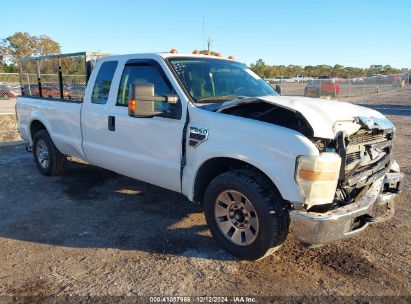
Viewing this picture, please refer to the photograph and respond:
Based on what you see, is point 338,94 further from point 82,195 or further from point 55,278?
point 55,278

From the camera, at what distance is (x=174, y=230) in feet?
14.4

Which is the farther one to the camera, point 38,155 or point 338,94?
point 338,94

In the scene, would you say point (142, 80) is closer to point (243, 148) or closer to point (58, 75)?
point (243, 148)

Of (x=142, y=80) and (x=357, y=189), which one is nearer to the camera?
(x=357, y=189)

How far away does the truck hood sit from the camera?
3.24m

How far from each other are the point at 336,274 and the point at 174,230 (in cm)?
179

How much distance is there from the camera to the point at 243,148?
3461 mm

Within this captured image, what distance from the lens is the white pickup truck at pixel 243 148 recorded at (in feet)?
10.4

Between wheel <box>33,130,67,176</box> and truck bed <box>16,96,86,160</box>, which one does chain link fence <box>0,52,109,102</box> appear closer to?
truck bed <box>16,96,86,160</box>

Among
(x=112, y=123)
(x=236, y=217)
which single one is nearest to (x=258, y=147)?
(x=236, y=217)

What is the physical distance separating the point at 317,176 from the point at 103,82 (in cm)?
318

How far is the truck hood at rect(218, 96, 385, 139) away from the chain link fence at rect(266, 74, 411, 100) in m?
13.7

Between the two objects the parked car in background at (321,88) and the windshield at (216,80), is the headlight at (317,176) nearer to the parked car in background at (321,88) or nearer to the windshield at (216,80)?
the windshield at (216,80)

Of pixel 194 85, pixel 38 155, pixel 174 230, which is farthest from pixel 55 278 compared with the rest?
pixel 38 155
